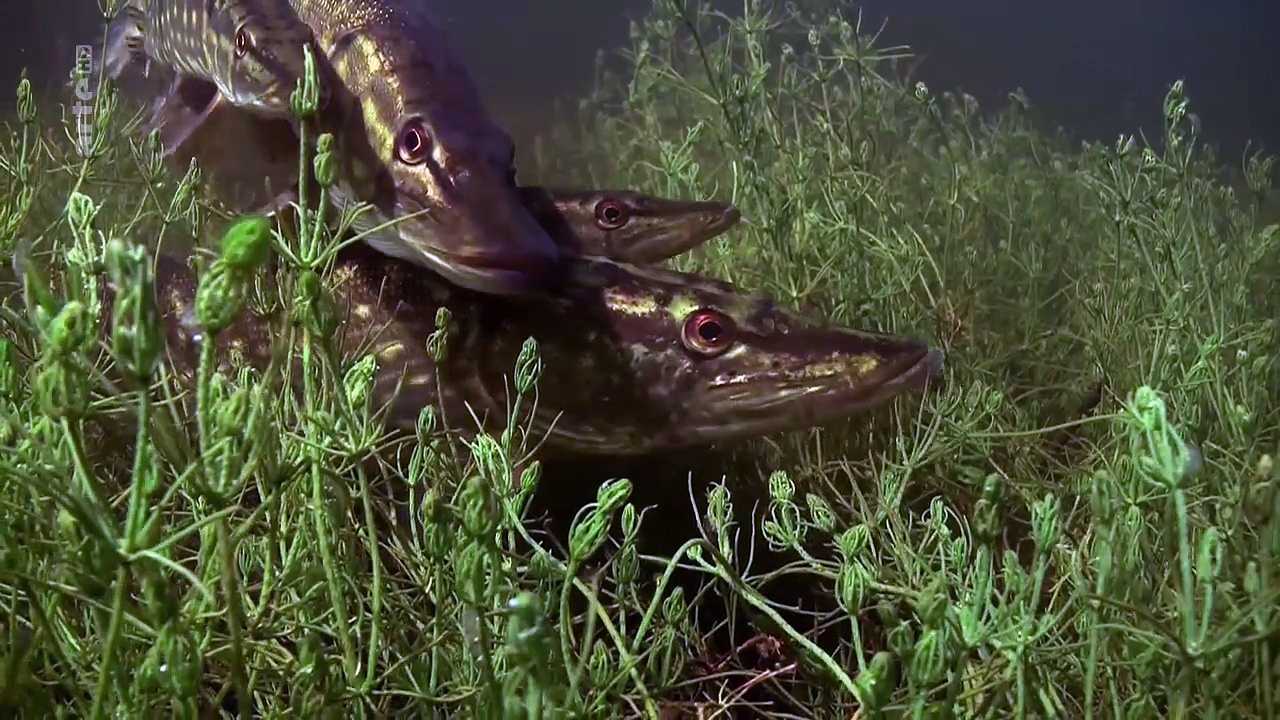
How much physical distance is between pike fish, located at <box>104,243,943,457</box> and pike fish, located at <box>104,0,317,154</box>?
0.49 meters

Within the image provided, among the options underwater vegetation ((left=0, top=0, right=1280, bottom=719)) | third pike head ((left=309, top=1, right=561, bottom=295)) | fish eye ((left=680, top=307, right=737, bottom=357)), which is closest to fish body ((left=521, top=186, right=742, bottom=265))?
underwater vegetation ((left=0, top=0, right=1280, bottom=719))

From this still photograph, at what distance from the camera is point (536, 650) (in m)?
0.73

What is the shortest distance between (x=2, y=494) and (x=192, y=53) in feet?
7.61

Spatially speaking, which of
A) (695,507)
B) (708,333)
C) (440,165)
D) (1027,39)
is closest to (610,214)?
(440,165)

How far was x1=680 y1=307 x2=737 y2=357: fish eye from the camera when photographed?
217 cm

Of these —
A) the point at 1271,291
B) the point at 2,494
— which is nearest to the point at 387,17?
the point at 2,494

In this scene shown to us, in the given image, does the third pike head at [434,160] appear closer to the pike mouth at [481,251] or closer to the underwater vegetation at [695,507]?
the pike mouth at [481,251]

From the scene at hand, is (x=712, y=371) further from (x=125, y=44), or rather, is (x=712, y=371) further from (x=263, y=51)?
(x=125, y=44)

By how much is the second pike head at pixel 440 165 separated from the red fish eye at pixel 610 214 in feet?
1.38

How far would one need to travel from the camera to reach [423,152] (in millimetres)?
2350

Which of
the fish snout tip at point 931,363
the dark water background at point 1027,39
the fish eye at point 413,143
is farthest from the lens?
the dark water background at point 1027,39

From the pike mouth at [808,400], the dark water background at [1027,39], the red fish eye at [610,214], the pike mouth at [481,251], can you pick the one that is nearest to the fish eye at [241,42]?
the pike mouth at [481,251]

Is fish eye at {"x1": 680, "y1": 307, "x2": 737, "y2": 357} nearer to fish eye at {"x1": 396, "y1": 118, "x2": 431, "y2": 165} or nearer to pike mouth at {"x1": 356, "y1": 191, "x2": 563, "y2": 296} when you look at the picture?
pike mouth at {"x1": 356, "y1": 191, "x2": 563, "y2": 296}

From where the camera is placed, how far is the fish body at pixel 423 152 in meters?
2.13
